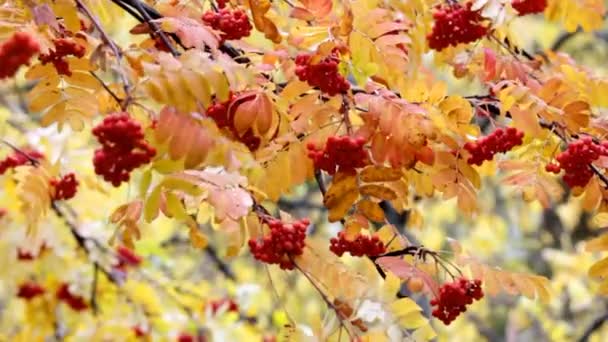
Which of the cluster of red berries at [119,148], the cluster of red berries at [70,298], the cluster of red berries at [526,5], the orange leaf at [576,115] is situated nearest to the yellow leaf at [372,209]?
the orange leaf at [576,115]

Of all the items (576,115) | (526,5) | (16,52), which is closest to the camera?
(16,52)

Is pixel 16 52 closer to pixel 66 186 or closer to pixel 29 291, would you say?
pixel 66 186

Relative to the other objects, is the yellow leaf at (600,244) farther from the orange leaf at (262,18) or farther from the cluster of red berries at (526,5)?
the orange leaf at (262,18)

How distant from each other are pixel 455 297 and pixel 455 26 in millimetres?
754

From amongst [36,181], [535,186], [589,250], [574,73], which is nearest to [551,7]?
[574,73]

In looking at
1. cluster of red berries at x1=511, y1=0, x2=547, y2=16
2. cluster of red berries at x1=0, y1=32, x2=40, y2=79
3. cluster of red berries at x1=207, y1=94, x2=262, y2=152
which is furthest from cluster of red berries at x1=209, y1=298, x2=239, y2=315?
cluster of red berries at x1=0, y1=32, x2=40, y2=79

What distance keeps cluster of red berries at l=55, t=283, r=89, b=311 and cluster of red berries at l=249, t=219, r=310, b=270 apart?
2.69m

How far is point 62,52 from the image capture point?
2.00 metres

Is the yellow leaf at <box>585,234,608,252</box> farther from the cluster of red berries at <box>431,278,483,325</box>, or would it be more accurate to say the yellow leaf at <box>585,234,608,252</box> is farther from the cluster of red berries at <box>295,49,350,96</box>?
the cluster of red berries at <box>295,49,350,96</box>

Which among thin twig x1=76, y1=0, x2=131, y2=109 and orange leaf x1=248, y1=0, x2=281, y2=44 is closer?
thin twig x1=76, y1=0, x2=131, y2=109

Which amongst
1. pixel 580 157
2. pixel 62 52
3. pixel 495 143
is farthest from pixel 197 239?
pixel 580 157

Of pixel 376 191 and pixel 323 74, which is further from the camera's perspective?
pixel 376 191

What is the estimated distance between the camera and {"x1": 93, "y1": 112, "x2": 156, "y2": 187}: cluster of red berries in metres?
1.58

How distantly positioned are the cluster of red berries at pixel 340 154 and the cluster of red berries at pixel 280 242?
160 mm
